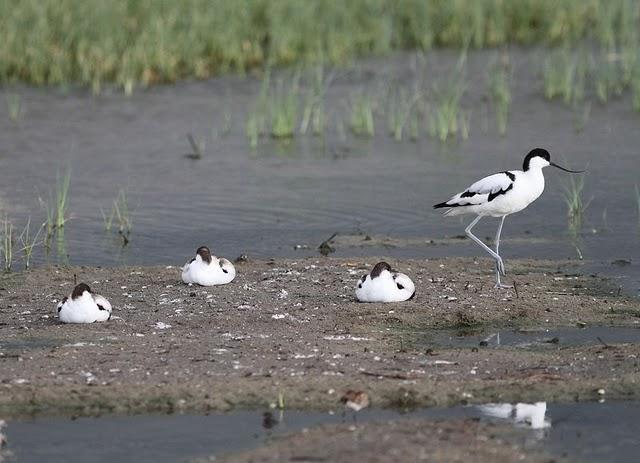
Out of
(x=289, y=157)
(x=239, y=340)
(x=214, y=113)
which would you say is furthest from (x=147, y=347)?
(x=214, y=113)

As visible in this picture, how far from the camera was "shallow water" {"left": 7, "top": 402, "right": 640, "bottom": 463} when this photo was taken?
6621 mm

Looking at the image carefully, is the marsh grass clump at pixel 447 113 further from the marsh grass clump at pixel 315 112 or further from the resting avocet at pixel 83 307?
the resting avocet at pixel 83 307

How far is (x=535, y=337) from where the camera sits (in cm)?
856

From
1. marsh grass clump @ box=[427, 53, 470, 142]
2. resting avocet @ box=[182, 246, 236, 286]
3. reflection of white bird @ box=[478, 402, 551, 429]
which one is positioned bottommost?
reflection of white bird @ box=[478, 402, 551, 429]

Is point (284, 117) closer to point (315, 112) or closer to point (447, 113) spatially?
point (315, 112)

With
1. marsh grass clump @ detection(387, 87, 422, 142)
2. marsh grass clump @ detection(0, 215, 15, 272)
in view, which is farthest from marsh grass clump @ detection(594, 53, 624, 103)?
marsh grass clump @ detection(0, 215, 15, 272)

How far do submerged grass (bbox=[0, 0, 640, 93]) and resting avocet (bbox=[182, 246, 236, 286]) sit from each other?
804cm

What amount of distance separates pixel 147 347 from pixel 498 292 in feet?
8.58

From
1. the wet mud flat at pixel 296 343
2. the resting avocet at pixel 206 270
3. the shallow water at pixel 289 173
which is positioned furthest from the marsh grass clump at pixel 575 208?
the resting avocet at pixel 206 270

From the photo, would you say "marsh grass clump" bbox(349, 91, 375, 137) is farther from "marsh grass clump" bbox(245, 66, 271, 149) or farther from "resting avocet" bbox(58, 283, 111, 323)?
"resting avocet" bbox(58, 283, 111, 323)

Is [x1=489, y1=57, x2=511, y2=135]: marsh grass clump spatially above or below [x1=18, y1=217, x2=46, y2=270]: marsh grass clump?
above

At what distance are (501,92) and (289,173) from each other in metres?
3.48

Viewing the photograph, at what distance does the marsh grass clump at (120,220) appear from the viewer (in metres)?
11.8

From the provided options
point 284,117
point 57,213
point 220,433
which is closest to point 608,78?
point 284,117
